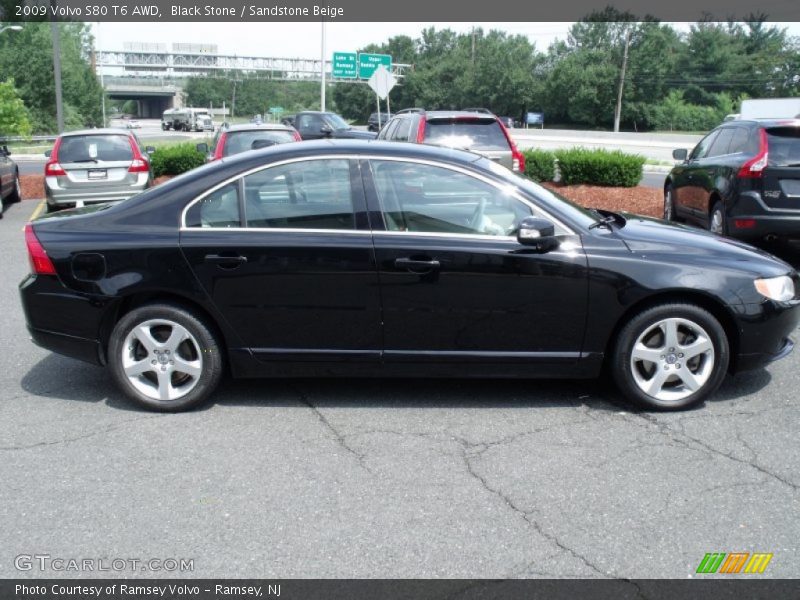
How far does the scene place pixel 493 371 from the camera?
503 cm

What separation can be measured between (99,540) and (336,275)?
2.07 metres

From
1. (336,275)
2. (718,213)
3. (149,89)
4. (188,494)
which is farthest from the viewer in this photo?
(149,89)

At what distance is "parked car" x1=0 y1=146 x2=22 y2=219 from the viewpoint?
15398 millimetres

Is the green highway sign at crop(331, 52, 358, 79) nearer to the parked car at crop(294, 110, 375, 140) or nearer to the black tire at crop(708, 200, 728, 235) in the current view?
the parked car at crop(294, 110, 375, 140)

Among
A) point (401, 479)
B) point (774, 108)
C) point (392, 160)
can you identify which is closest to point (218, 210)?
point (392, 160)

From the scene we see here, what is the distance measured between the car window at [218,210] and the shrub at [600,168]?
41.3 ft

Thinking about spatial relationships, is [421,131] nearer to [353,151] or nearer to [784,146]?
[784,146]

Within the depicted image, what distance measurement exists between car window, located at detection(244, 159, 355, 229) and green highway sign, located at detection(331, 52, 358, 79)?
40.4 m

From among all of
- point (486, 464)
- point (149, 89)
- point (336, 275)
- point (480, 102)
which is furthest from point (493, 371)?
point (149, 89)

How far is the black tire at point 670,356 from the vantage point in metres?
4.95

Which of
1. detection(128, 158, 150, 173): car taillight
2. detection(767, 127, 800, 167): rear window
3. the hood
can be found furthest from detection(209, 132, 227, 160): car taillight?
the hood

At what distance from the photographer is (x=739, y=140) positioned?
9820 mm

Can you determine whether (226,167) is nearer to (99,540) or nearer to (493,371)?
(493,371)

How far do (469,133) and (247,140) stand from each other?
12.7ft
